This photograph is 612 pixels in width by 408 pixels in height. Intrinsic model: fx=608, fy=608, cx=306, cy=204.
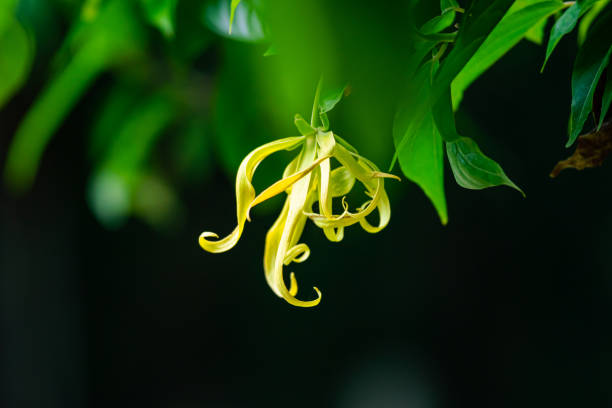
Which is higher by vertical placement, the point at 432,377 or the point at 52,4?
the point at 52,4

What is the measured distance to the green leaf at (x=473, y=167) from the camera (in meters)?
0.12

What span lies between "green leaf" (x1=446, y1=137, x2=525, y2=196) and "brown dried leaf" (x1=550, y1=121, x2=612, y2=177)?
0.03m

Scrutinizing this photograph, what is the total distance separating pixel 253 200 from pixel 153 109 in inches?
21.8

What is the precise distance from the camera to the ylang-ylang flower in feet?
0.38

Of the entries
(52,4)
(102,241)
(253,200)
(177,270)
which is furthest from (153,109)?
(102,241)

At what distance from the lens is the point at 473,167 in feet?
0.41

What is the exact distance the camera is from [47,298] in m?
1.49

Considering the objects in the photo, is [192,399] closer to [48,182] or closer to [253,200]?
[48,182]

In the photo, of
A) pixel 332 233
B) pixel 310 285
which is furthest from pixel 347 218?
pixel 310 285

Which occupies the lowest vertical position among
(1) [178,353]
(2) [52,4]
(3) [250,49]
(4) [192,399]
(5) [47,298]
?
(4) [192,399]

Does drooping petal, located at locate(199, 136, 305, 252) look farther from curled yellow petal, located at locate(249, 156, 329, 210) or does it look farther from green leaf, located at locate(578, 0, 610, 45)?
green leaf, located at locate(578, 0, 610, 45)

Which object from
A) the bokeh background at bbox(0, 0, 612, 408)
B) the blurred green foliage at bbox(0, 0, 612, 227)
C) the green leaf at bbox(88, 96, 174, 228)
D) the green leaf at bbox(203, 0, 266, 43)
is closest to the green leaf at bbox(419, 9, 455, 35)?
the blurred green foliage at bbox(0, 0, 612, 227)

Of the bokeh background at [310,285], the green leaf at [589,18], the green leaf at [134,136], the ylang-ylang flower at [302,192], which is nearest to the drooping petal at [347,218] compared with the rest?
the ylang-ylang flower at [302,192]

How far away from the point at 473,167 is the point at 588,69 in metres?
0.04
